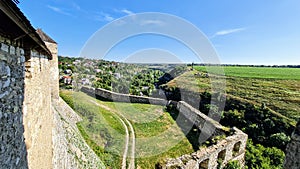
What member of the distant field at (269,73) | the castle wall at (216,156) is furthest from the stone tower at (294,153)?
the distant field at (269,73)

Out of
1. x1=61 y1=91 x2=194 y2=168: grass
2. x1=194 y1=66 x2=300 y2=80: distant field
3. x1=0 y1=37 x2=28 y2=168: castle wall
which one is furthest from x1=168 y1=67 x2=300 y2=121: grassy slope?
x1=0 y1=37 x2=28 y2=168: castle wall

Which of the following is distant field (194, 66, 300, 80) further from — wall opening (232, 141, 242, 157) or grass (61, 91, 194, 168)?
grass (61, 91, 194, 168)

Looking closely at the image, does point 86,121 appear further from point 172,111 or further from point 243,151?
point 172,111

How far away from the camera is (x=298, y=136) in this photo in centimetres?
305

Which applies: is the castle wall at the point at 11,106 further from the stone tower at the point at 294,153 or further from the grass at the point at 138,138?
the grass at the point at 138,138

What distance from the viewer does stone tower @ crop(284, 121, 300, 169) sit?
300cm

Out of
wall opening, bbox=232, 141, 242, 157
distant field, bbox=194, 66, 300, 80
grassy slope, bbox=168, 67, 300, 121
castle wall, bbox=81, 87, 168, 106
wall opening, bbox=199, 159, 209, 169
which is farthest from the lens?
distant field, bbox=194, 66, 300, 80

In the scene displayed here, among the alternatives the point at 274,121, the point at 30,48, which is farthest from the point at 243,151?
the point at 30,48

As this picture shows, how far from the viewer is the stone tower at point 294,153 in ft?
9.84

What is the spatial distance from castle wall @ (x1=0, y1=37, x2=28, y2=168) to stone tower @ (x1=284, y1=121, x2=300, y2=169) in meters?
4.18

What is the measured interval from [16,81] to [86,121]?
9.63 meters

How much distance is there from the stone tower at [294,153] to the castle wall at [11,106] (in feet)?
13.7

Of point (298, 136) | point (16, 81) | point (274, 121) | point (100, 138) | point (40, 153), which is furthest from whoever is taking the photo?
point (274, 121)

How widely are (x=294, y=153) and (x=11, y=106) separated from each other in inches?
171
